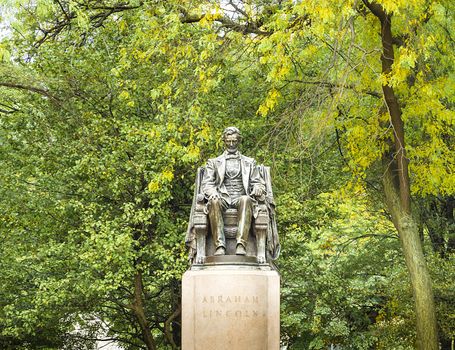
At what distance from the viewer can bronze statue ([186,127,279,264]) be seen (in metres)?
10.5

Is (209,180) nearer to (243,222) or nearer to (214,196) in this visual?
(214,196)

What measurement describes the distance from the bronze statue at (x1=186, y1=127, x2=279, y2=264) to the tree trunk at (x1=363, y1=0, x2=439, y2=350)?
9.48 feet

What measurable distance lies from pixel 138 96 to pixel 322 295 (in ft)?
21.5

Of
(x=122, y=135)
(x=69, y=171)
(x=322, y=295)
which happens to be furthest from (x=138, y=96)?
(x=322, y=295)

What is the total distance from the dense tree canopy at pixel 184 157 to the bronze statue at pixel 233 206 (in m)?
1.70

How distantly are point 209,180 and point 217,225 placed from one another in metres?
0.77

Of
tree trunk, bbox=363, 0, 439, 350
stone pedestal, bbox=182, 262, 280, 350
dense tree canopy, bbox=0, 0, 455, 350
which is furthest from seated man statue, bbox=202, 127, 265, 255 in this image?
tree trunk, bbox=363, 0, 439, 350

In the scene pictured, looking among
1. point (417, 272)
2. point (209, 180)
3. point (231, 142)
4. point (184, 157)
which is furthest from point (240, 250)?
point (417, 272)

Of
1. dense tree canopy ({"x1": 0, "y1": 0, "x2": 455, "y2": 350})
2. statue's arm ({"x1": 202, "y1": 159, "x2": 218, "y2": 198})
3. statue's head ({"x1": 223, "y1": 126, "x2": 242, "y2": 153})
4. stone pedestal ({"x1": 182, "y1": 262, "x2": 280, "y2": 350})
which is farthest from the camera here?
dense tree canopy ({"x1": 0, "y1": 0, "x2": 455, "y2": 350})

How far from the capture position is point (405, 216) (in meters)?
13.5

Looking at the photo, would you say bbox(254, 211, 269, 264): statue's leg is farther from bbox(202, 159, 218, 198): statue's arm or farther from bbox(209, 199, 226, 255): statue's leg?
bbox(202, 159, 218, 198): statue's arm

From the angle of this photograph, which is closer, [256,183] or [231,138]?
[256,183]

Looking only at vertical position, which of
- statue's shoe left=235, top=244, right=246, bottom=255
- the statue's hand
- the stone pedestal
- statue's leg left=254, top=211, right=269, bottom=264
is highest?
the statue's hand

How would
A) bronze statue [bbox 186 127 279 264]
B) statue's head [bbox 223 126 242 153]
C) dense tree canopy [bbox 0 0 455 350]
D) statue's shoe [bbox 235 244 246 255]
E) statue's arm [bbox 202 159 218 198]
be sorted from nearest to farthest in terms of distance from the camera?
statue's shoe [bbox 235 244 246 255]
bronze statue [bbox 186 127 279 264]
statue's arm [bbox 202 159 218 198]
statue's head [bbox 223 126 242 153]
dense tree canopy [bbox 0 0 455 350]
